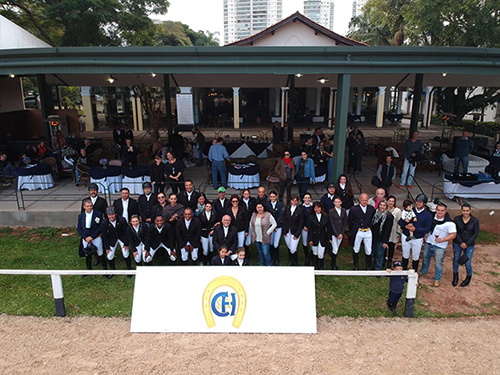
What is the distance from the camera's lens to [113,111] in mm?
29375

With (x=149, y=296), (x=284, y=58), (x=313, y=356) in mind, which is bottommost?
(x=313, y=356)

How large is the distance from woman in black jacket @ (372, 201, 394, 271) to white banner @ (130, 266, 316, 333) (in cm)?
189

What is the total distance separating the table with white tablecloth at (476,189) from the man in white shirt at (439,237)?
12.0 feet

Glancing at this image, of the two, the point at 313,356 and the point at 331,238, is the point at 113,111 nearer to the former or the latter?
the point at 331,238

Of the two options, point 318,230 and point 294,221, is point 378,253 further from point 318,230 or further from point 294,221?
point 294,221

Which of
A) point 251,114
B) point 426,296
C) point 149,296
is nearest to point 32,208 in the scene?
point 149,296

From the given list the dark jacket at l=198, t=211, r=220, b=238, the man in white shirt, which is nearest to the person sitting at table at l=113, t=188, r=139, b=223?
the dark jacket at l=198, t=211, r=220, b=238

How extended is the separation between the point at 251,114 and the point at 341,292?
2680 centimetres

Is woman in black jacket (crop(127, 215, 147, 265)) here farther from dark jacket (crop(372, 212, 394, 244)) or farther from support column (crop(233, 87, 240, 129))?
support column (crop(233, 87, 240, 129))

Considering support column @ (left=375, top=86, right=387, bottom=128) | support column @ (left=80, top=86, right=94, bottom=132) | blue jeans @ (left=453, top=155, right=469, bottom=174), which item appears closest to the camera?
blue jeans @ (left=453, top=155, right=469, bottom=174)

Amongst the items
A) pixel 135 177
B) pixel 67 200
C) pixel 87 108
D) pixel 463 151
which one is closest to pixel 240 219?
pixel 135 177

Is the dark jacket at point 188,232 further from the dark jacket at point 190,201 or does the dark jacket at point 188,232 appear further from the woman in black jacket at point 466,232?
the woman in black jacket at point 466,232

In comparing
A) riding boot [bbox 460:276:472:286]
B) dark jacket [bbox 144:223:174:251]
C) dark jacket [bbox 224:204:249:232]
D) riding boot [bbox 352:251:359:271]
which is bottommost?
riding boot [bbox 460:276:472:286]

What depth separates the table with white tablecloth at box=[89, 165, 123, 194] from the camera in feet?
35.6
